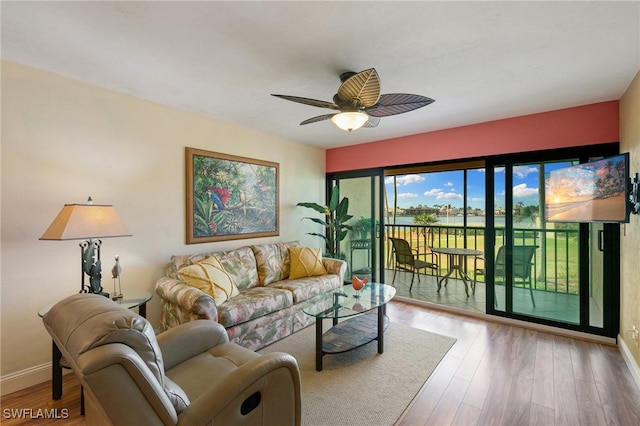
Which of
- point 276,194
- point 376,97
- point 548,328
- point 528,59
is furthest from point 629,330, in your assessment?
point 276,194

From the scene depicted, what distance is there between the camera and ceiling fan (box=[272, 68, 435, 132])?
1.88 meters

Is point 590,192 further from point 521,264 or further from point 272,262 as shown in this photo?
point 272,262

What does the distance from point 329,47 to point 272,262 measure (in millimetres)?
2566

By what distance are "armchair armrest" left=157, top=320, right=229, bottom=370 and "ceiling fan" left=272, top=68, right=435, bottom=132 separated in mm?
1636

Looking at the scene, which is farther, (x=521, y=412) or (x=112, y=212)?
(x=112, y=212)

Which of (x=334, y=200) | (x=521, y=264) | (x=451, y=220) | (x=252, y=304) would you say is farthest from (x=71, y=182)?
(x=451, y=220)

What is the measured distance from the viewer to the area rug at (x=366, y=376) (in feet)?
6.36

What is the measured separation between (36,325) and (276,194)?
2780 mm

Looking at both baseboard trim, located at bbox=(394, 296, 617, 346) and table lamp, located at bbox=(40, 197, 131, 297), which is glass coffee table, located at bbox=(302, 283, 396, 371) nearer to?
baseboard trim, located at bbox=(394, 296, 617, 346)

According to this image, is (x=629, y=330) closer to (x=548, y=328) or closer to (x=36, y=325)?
(x=548, y=328)

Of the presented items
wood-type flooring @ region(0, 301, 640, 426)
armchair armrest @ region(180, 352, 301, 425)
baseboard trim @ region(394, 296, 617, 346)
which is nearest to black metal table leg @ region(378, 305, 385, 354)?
wood-type flooring @ region(0, 301, 640, 426)

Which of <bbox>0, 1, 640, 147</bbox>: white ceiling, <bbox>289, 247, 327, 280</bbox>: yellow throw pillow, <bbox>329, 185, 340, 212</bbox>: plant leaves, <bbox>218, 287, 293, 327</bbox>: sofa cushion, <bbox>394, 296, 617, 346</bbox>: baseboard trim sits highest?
<bbox>0, 1, 640, 147</bbox>: white ceiling

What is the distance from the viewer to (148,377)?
1.04m

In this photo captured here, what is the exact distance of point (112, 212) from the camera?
2.27m
